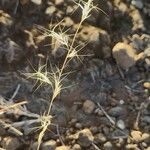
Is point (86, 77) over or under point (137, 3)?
under

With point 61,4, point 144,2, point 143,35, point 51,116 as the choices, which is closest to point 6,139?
point 51,116

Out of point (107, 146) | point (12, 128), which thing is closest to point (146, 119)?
point (107, 146)

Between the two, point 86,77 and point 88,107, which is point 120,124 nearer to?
point 88,107

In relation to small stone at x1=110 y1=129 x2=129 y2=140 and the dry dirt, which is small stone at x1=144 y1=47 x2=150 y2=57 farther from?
small stone at x1=110 y1=129 x2=129 y2=140

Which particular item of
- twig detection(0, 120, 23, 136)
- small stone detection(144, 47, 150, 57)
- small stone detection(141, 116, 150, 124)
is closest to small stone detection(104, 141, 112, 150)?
small stone detection(141, 116, 150, 124)

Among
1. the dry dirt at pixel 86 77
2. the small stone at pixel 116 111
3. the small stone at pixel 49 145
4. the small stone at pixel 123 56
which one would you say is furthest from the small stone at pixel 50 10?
the small stone at pixel 49 145

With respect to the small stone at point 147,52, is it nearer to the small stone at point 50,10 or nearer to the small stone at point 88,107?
the small stone at point 88,107

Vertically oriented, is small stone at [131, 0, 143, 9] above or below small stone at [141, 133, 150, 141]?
above

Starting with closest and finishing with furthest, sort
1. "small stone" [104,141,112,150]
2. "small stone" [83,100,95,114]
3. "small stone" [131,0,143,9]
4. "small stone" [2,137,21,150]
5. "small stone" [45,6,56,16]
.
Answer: "small stone" [2,137,21,150] → "small stone" [104,141,112,150] → "small stone" [83,100,95,114] → "small stone" [45,6,56,16] → "small stone" [131,0,143,9]
